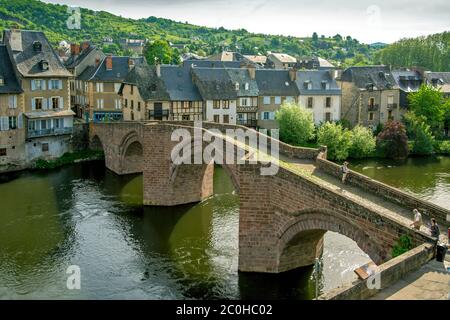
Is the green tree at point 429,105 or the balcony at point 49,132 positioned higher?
the green tree at point 429,105

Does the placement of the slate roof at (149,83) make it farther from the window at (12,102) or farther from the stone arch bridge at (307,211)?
the stone arch bridge at (307,211)

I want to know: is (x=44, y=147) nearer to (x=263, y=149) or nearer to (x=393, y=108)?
(x=263, y=149)

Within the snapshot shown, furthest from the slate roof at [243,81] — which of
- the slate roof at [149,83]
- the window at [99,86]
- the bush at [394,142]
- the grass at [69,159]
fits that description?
the grass at [69,159]

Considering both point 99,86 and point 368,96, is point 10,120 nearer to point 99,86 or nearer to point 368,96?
point 99,86

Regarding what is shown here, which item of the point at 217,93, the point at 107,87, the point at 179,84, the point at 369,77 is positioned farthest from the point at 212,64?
the point at 369,77

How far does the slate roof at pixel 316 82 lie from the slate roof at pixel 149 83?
18372 mm

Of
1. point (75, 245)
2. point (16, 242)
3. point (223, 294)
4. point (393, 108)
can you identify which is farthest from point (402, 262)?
point (393, 108)

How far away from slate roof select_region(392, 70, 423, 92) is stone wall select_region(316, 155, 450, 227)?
163 ft

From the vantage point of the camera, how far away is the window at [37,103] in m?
55.2

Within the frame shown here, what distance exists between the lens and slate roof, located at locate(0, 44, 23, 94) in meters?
53.1

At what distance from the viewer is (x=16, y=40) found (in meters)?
55.1

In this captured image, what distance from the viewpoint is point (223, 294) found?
90.7ft
